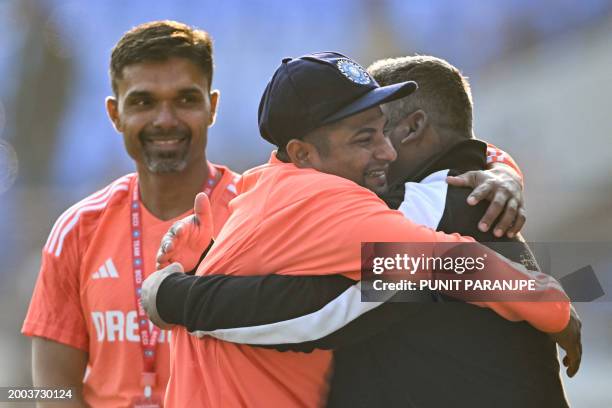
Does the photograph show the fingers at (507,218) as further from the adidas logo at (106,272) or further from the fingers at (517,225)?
the adidas logo at (106,272)

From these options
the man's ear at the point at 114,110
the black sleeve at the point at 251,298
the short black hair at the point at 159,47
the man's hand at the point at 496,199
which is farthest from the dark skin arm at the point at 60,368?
the man's hand at the point at 496,199

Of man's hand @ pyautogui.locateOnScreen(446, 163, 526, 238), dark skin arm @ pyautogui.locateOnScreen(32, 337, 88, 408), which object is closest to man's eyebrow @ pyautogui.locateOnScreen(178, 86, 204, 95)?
dark skin arm @ pyautogui.locateOnScreen(32, 337, 88, 408)

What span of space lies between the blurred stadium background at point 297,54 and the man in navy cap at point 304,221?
550 cm

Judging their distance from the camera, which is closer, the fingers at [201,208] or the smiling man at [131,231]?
the fingers at [201,208]

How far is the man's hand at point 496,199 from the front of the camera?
199 cm

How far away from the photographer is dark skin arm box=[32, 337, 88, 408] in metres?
3.03

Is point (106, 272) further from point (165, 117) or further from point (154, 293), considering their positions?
point (154, 293)

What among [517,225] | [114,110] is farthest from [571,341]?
[114,110]

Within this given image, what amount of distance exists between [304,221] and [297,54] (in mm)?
6587

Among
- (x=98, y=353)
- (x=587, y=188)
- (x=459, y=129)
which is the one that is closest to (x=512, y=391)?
(x=459, y=129)

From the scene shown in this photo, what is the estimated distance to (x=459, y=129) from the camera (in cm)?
226

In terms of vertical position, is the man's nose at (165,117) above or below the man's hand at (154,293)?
above

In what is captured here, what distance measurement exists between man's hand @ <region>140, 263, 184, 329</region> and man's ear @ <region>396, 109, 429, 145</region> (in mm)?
622

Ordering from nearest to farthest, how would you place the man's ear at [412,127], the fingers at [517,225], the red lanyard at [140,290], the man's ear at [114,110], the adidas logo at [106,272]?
the fingers at [517,225], the man's ear at [412,127], the red lanyard at [140,290], the adidas logo at [106,272], the man's ear at [114,110]
